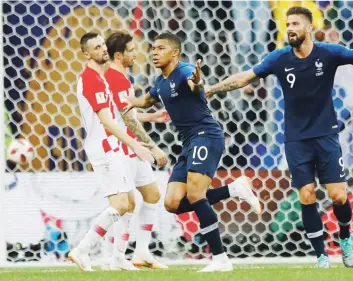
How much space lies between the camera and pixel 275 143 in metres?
9.75

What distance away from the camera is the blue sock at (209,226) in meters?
7.94

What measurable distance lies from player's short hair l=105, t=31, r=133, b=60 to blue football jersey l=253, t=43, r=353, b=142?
1.28 meters

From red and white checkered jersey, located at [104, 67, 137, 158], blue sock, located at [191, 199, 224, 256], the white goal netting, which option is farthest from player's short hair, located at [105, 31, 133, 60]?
blue sock, located at [191, 199, 224, 256]

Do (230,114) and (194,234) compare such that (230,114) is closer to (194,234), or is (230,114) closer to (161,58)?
(194,234)

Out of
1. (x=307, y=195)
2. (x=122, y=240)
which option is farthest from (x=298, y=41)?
(x=122, y=240)

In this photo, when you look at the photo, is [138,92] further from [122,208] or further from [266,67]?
[266,67]

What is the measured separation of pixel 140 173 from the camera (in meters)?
8.89

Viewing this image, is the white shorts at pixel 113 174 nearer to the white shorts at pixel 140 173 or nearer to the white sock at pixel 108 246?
the white shorts at pixel 140 173

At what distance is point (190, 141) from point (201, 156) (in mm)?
183

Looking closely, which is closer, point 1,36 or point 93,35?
point 93,35

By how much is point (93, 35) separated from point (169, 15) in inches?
53.9

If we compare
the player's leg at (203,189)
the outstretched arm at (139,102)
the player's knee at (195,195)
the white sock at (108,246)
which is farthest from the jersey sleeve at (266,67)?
the white sock at (108,246)

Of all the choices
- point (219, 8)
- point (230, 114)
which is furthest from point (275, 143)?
point (219, 8)

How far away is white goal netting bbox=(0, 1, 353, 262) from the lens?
9617mm
